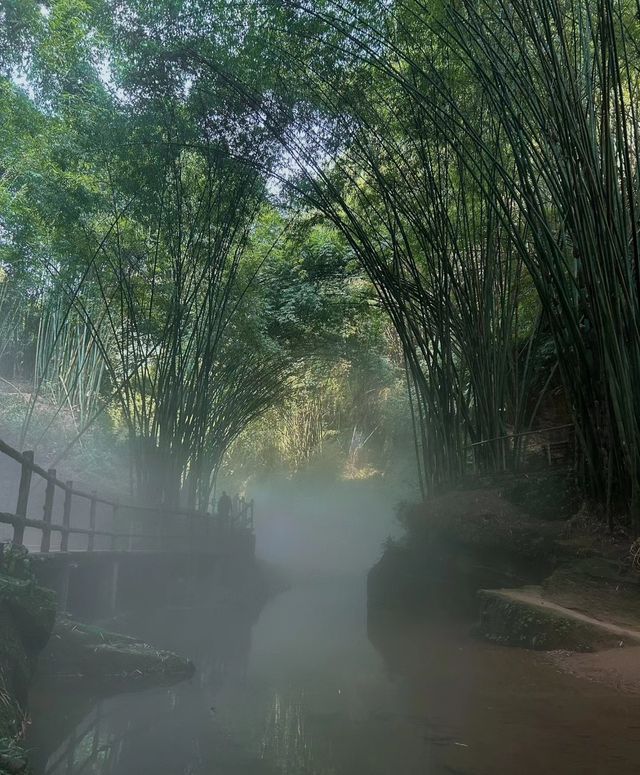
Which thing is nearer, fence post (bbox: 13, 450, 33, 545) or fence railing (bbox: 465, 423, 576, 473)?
fence post (bbox: 13, 450, 33, 545)

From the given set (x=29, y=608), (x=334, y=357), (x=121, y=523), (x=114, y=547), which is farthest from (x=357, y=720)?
(x=334, y=357)

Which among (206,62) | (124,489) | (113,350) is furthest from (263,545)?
(206,62)

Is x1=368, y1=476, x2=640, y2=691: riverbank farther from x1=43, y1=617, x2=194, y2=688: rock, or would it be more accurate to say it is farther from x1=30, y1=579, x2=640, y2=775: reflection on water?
x1=43, y1=617, x2=194, y2=688: rock

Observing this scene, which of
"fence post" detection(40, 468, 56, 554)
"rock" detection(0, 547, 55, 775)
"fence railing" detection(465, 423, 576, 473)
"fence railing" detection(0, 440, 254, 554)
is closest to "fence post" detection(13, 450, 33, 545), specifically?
"fence railing" detection(0, 440, 254, 554)

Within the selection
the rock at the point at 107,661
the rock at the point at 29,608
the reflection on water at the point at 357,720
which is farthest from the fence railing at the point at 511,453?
the rock at the point at 29,608

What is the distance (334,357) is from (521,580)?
244 inches

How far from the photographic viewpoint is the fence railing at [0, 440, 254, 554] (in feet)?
11.6

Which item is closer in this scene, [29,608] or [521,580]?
[29,608]

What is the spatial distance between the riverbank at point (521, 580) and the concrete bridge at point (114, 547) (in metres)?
2.21

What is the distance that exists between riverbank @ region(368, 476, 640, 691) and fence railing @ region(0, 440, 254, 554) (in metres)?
2.37

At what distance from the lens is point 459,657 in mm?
2998

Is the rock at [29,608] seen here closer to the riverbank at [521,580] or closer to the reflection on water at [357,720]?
the reflection on water at [357,720]

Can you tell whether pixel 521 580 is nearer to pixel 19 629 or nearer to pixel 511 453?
pixel 511 453

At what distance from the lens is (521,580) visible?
378 centimetres
